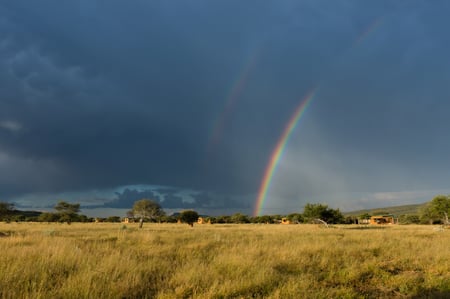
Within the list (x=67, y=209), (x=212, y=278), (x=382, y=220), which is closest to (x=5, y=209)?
(x=67, y=209)

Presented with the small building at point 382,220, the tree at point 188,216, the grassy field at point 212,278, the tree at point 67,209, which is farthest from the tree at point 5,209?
the small building at point 382,220

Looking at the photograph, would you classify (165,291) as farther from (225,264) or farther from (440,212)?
(440,212)

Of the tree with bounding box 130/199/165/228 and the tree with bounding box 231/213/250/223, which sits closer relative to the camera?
the tree with bounding box 130/199/165/228

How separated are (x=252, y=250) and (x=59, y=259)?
21.5 ft

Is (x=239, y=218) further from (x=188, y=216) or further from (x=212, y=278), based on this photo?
(x=212, y=278)

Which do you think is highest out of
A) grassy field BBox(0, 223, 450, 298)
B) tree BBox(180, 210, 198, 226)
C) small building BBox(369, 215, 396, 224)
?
tree BBox(180, 210, 198, 226)

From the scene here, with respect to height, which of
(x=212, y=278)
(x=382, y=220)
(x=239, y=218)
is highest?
(x=239, y=218)

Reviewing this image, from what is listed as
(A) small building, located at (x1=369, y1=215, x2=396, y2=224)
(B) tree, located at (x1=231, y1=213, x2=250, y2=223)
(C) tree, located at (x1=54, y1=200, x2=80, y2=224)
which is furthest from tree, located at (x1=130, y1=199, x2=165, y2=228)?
(A) small building, located at (x1=369, y1=215, x2=396, y2=224)

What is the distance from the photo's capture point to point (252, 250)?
39.4 ft

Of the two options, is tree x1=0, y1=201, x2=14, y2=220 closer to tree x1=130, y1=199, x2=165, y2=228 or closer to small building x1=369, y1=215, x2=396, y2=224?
tree x1=130, y1=199, x2=165, y2=228

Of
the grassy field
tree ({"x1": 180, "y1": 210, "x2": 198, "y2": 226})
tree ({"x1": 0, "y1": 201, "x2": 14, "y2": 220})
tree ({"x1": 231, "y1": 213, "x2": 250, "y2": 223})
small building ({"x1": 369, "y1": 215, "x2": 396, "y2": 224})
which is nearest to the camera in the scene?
the grassy field

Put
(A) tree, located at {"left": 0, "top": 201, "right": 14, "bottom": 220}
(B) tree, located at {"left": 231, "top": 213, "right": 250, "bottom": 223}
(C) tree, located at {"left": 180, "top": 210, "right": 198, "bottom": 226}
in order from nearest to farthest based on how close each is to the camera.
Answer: (A) tree, located at {"left": 0, "top": 201, "right": 14, "bottom": 220}, (C) tree, located at {"left": 180, "top": 210, "right": 198, "bottom": 226}, (B) tree, located at {"left": 231, "top": 213, "right": 250, "bottom": 223}

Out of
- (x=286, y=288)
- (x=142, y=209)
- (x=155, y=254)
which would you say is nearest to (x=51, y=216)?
(x=142, y=209)

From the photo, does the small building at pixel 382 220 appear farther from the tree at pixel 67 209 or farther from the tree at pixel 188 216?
the tree at pixel 67 209
